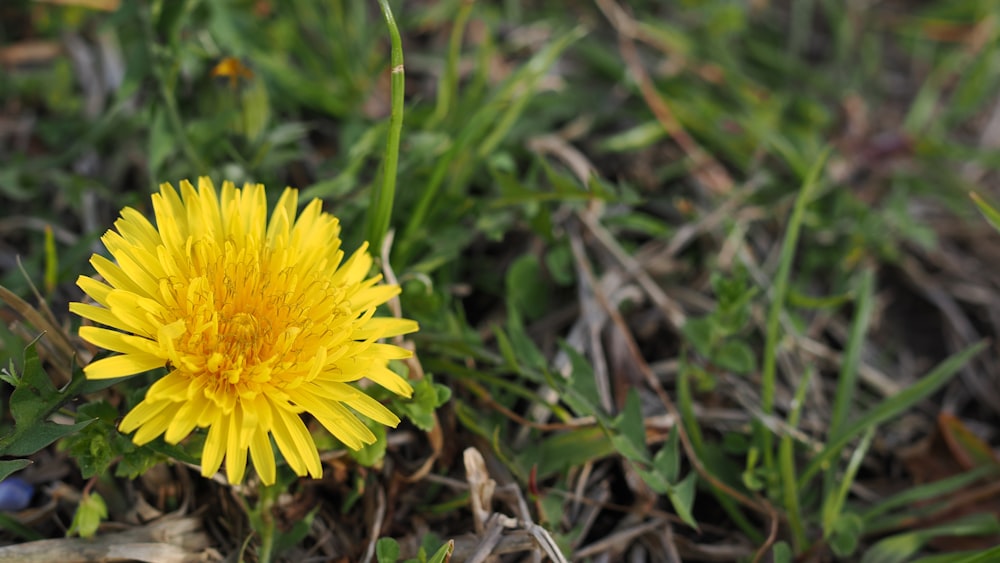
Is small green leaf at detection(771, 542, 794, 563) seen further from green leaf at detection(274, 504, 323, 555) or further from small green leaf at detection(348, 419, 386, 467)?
green leaf at detection(274, 504, 323, 555)

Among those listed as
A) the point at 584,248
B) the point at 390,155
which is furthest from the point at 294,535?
the point at 584,248

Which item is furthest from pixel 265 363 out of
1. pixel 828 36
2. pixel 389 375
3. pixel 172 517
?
pixel 828 36

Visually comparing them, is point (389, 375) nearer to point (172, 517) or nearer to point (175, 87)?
point (172, 517)

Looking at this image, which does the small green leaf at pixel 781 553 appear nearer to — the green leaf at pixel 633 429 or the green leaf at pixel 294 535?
the green leaf at pixel 633 429

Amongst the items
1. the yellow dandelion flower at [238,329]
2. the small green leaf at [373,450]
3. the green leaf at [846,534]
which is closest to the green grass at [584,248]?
the green leaf at [846,534]

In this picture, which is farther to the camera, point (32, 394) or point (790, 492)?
point (790, 492)

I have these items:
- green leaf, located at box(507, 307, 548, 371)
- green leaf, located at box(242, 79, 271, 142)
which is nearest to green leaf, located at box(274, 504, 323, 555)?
green leaf, located at box(507, 307, 548, 371)

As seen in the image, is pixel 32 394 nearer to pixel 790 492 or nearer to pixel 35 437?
pixel 35 437

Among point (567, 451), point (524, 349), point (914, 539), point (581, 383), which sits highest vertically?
point (524, 349)
